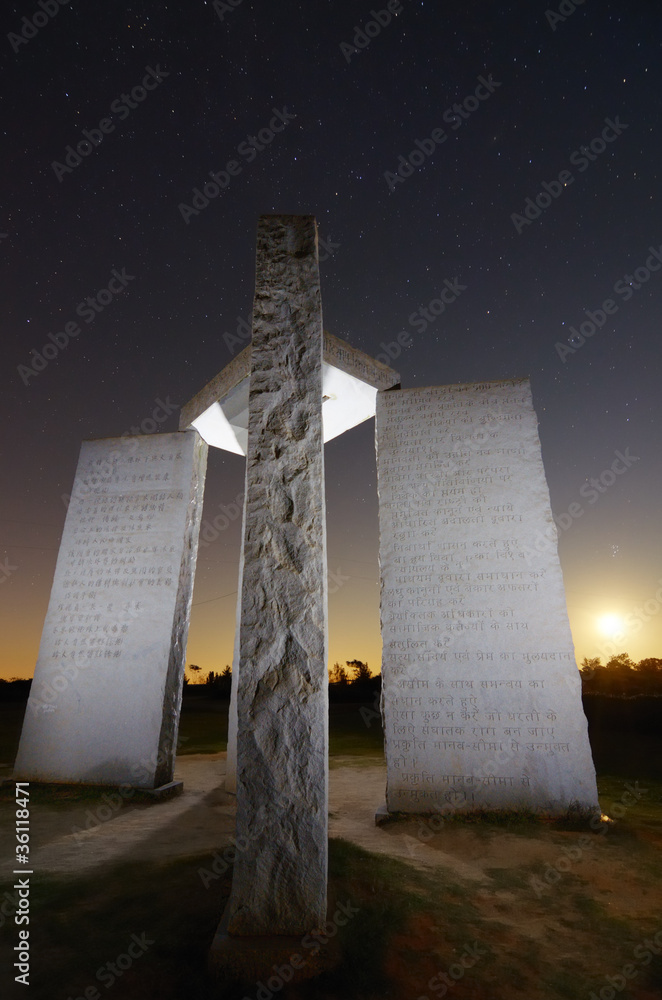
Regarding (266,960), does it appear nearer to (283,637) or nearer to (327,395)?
(283,637)

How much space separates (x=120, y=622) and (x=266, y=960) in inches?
197

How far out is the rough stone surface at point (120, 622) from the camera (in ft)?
19.6

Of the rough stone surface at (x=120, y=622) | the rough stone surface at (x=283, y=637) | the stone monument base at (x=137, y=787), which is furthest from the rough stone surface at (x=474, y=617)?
the rough stone surface at (x=283, y=637)

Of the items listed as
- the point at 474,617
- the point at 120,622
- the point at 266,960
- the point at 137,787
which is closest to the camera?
the point at 266,960

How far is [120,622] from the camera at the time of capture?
642 centimetres

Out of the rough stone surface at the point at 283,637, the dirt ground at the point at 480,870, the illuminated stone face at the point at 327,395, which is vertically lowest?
the dirt ground at the point at 480,870

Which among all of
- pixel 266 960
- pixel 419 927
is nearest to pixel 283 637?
pixel 266 960

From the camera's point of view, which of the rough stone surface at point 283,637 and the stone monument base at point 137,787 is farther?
the stone monument base at point 137,787

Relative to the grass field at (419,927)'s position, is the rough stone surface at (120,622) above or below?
above

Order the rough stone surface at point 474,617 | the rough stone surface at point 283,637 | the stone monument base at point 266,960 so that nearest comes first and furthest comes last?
the stone monument base at point 266,960, the rough stone surface at point 283,637, the rough stone surface at point 474,617

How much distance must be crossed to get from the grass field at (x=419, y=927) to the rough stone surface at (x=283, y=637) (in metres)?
0.35

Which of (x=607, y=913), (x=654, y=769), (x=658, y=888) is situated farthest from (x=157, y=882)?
(x=654, y=769)

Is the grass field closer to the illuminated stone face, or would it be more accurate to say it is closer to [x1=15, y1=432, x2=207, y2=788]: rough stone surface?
[x1=15, y1=432, x2=207, y2=788]: rough stone surface

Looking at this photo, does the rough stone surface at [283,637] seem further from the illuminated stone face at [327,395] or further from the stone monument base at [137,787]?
the stone monument base at [137,787]
